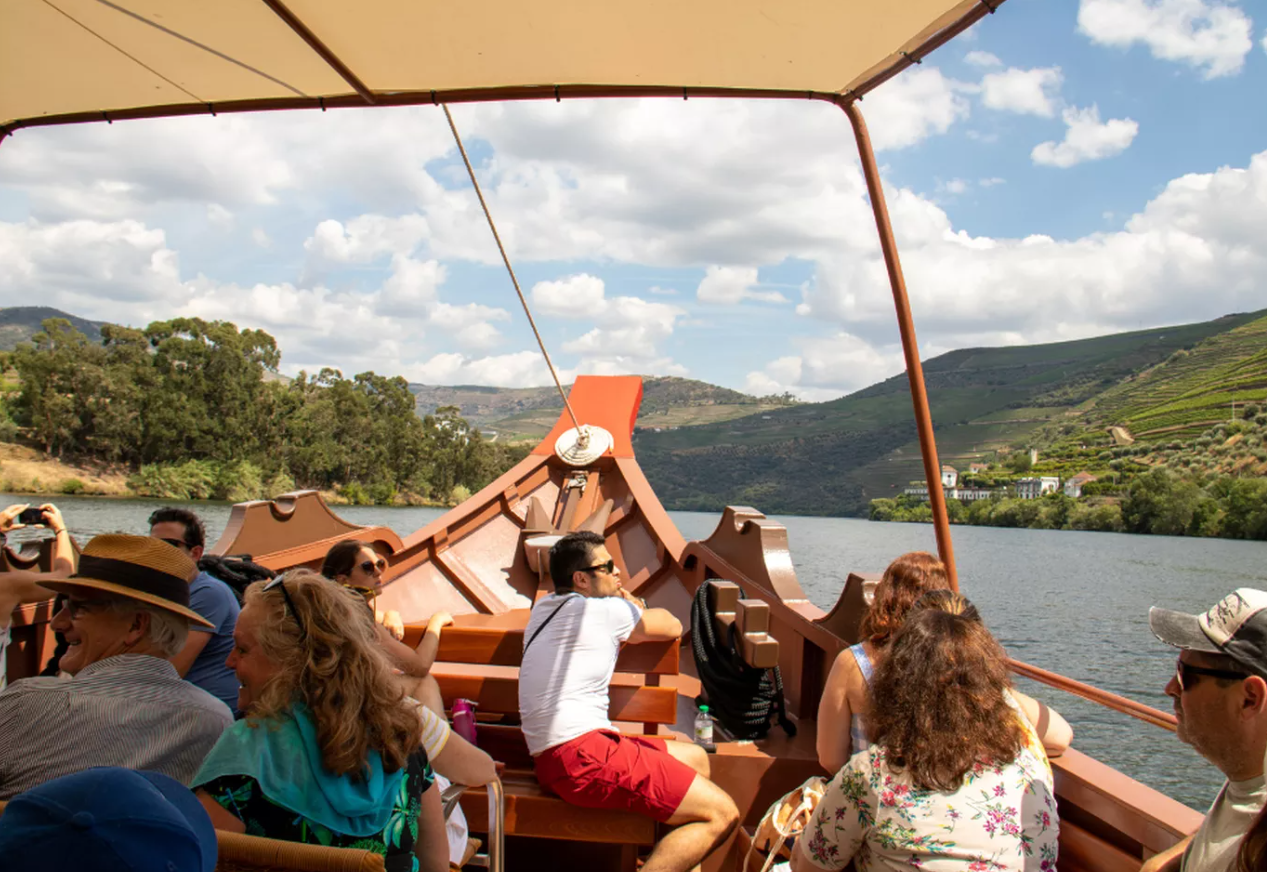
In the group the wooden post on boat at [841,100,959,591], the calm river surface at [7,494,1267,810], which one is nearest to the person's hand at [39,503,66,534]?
the wooden post on boat at [841,100,959,591]

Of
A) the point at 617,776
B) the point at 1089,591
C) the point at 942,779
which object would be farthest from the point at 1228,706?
the point at 1089,591

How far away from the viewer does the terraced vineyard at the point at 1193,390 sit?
7444 cm

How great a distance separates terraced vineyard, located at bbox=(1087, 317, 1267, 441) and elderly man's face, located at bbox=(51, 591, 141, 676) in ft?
268

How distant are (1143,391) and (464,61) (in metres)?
102

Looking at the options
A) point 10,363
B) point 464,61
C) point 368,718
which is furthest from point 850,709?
point 10,363

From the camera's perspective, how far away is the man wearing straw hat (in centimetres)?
145

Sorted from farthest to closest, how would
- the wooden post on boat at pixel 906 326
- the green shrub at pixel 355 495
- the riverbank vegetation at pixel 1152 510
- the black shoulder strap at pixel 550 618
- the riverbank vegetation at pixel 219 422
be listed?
the riverbank vegetation at pixel 1152 510 < the green shrub at pixel 355 495 < the riverbank vegetation at pixel 219 422 < the wooden post on boat at pixel 906 326 < the black shoulder strap at pixel 550 618

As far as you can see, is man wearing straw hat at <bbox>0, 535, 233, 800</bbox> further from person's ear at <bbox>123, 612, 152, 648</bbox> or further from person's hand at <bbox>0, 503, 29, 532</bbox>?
person's hand at <bbox>0, 503, 29, 532</bbox>

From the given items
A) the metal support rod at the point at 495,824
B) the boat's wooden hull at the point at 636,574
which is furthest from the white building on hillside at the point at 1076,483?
the metal support rod at the point at 495,824

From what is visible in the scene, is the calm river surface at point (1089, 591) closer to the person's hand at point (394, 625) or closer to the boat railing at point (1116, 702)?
the boat railing at point (1116, 702)

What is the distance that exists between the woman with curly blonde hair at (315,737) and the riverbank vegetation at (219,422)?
43850 millimetres

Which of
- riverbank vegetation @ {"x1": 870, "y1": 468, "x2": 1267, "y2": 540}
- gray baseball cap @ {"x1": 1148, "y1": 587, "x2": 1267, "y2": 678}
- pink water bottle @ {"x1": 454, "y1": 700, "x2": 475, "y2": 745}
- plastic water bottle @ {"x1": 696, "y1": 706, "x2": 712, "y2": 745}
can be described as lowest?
riverbank vegetation @ {"x1": 870, "y1": 468, "x2": 1267, "y2": 540}

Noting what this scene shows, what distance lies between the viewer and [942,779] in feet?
5.13

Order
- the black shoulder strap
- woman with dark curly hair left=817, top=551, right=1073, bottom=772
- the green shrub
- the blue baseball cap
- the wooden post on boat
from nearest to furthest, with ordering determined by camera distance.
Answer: the blue baseball cap
woman with dark curly hair left=817, top=551, right=1073, bottom=772
the black shoulder strap
the wooden post on boat
the green shrub
